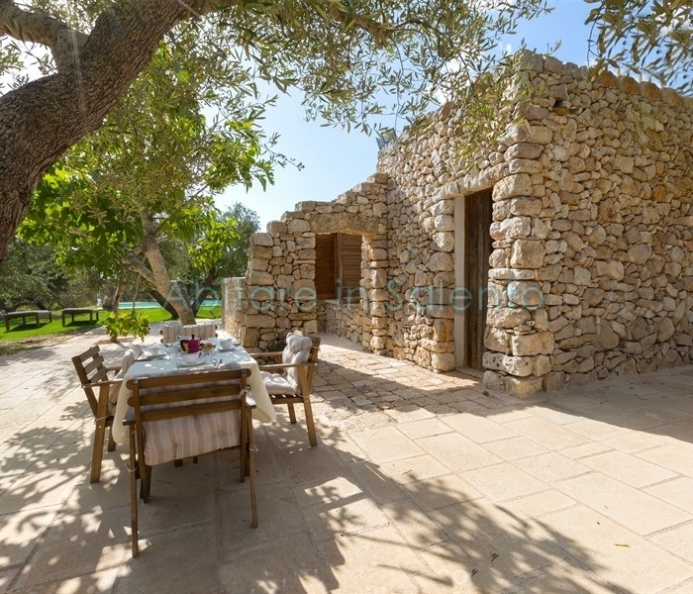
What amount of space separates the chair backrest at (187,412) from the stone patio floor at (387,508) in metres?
0.42

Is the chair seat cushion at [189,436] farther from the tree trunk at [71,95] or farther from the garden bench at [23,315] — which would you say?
the garden bench at [23,315]

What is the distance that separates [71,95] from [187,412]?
156cm

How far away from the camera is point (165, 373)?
2.53m

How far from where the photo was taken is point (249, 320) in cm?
567

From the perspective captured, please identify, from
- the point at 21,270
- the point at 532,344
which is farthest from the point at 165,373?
the point at 21,270

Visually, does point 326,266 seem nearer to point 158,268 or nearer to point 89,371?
point 158,268

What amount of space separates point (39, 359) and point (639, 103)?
9.90 metres

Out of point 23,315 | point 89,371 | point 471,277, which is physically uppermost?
point 471,277

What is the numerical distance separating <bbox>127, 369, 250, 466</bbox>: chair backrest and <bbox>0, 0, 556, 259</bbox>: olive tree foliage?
94cm

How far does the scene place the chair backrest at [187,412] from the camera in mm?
1953

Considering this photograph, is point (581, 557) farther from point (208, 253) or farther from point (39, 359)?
point (39, 359)

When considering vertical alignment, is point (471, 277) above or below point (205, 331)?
above

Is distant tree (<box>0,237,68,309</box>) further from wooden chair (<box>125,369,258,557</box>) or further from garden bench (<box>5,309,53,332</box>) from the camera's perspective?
wooden chair (<box>125,369,258,557</box>)

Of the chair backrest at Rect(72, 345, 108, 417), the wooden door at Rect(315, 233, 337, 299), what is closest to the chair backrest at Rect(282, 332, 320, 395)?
the chair backrest at Rect(72, 345, 108, 417)
